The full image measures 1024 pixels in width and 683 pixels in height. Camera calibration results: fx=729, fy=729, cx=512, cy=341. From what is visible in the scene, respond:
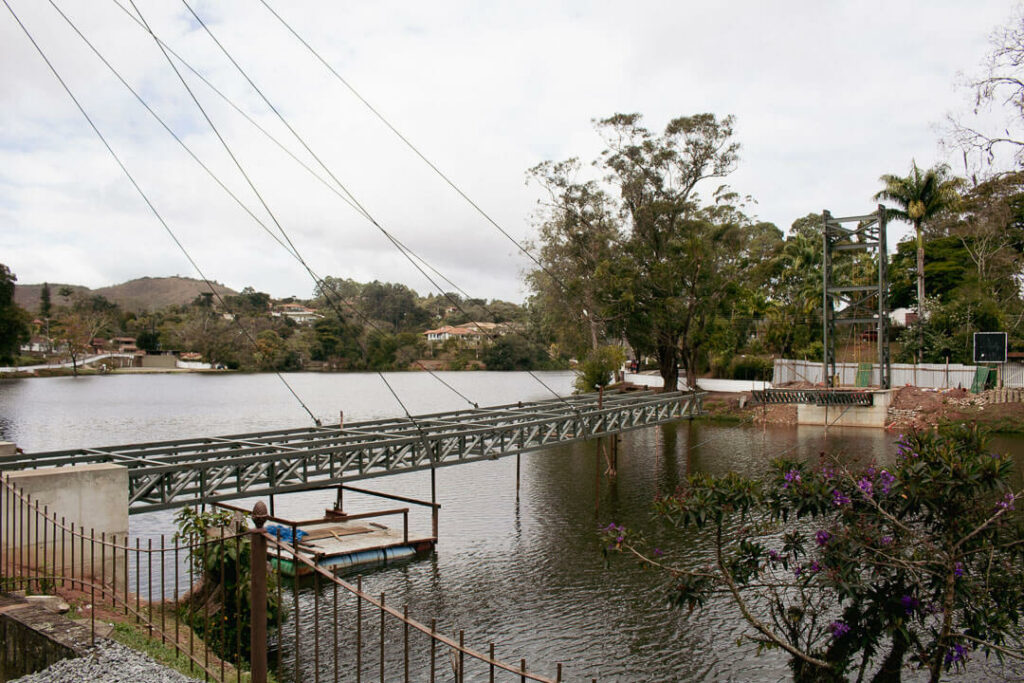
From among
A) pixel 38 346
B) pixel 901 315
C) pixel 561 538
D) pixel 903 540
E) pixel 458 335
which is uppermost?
pixel 458 335

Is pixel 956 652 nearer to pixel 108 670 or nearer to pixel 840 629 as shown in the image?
pixel 840 629

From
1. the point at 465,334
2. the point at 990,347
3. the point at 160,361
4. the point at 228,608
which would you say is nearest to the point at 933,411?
the point at 990,347

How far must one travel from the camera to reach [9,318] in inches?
3310

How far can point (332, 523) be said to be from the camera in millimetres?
20109

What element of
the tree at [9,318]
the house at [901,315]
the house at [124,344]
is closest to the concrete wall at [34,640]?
the house at [901,315]

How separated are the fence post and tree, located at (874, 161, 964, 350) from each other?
5818cm

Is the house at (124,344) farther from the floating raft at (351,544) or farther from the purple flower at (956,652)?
the purple flower at (956,652)

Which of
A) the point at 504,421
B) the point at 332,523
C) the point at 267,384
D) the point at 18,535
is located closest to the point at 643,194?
the point at 504,421

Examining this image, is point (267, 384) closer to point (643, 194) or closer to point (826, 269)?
point (643, 194)

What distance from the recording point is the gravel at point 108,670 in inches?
258

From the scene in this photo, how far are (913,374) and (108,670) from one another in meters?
50.5

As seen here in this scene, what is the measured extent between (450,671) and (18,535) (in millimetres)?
6755

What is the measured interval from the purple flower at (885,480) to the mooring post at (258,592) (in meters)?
7.03

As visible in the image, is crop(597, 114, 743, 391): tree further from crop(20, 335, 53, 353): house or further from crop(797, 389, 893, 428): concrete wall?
crop(20, 335, 53, 353): house
